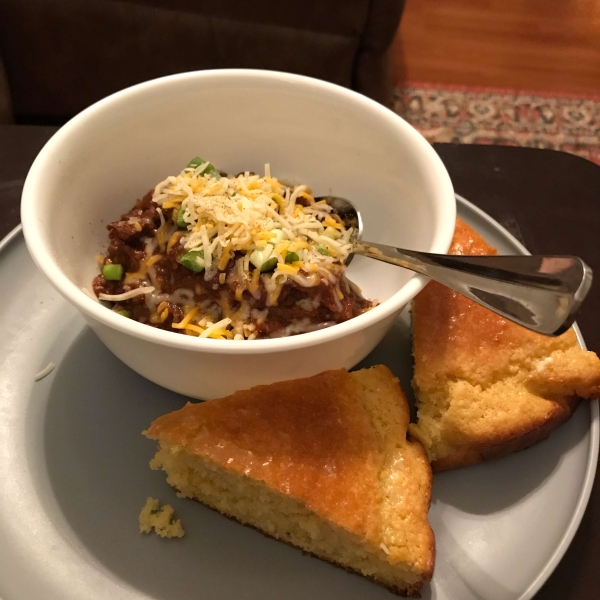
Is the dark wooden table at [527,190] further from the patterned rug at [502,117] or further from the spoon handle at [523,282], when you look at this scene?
the patterned rug at [502,117]

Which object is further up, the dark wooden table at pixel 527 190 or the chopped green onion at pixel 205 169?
the chopped green onion at pixel 205 169

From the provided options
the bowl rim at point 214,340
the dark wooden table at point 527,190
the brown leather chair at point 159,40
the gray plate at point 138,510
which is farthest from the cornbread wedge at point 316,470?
the brown leather chair at point 159,40

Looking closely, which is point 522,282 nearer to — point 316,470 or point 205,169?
point 316,470

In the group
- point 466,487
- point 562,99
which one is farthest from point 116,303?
point 562,99

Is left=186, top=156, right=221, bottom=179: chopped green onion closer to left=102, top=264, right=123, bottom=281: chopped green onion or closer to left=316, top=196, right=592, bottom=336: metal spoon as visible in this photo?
left=102, top=264, right=123, bottom=281: chopped green onion

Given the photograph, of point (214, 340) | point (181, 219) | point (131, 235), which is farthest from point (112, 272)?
point (214, 340)

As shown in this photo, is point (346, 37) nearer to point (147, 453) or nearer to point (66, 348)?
point (66, 348)

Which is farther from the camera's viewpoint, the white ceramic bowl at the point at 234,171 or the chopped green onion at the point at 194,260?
the chopped green onion at the point at 194,260
